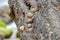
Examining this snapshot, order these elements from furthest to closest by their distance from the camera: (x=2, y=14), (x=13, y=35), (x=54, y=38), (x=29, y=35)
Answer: (x=2, y=14)
(x=13, y=35)
(x=29, y=35)
(x=54, y=38)

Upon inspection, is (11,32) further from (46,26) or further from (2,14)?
(46,26)

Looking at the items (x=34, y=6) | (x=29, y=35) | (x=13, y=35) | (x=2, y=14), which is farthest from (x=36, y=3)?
(x=2, y=14)

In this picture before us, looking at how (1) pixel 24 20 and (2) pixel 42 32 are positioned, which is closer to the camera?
(2) pixel 42 32

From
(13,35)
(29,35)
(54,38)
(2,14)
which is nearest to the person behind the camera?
(54,38)

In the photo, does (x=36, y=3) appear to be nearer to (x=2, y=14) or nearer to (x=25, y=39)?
(x=25, y=39)

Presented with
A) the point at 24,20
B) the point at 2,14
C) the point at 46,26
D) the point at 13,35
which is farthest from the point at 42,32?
the point at 2,14

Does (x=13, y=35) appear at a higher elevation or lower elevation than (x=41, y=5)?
lower
